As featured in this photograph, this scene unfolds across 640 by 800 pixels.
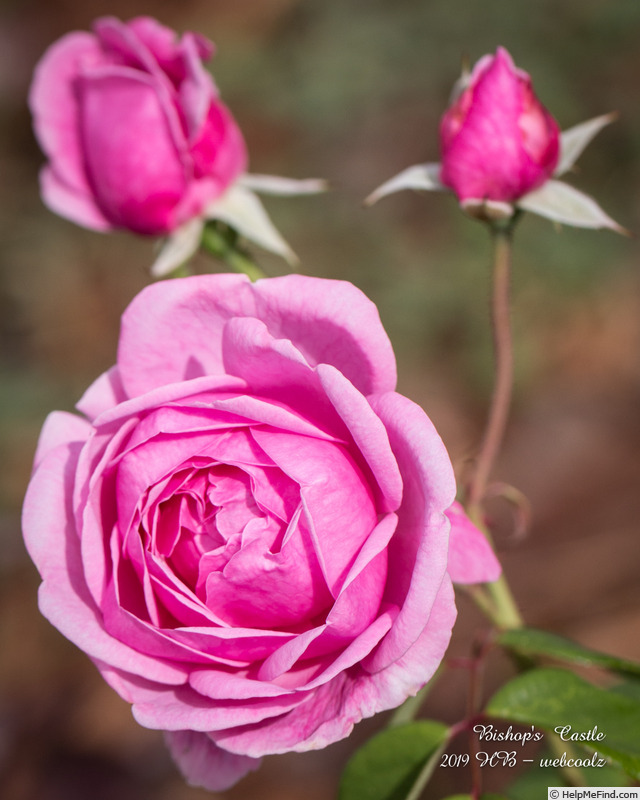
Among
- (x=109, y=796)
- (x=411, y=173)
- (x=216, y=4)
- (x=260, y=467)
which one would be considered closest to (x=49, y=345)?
(x=109, y=796)

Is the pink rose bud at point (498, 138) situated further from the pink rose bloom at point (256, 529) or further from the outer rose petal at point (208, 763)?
the outer rose petal at point (208, 763)

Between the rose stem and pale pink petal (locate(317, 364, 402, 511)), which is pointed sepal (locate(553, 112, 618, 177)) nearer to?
the rose stem

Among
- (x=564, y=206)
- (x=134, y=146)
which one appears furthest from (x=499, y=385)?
(x=134, y=146)

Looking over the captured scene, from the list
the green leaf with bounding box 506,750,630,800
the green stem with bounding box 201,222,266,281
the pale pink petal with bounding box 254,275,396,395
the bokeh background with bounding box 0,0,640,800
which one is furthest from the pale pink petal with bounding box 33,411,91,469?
the bokeh background with bounding box 0,0,640,800

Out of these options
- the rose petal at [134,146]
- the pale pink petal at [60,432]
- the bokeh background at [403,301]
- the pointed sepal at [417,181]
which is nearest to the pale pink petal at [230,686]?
the pale pink petal at [60,432]

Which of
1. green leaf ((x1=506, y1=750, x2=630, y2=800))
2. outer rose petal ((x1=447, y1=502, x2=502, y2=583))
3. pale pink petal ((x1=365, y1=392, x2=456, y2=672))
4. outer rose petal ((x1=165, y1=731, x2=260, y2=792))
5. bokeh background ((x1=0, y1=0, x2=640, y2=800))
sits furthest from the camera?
bokeh background ((x1=0, y1=0, x2=640, y2=800))

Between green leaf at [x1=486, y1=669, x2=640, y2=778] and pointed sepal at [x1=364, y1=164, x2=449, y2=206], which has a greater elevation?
pointed sepal at [x1=364, y1=164, x2=449, y2=206]
